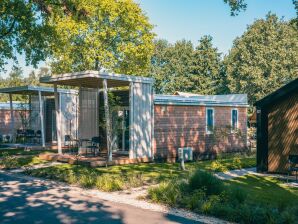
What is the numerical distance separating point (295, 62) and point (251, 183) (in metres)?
39.1

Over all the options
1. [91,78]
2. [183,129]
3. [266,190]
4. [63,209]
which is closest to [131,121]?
[91,78]

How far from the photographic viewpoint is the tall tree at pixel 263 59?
47875mm

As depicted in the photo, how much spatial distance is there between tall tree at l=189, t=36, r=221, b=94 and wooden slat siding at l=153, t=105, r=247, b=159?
96.3 feet

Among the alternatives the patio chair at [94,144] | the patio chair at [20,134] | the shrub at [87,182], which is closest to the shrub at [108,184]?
the shrub at [87,182]

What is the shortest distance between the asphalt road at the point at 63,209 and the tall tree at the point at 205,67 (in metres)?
43.4

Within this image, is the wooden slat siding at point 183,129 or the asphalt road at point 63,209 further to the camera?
the wooden slat siding at point 183,129

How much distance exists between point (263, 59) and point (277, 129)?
34.8 meters

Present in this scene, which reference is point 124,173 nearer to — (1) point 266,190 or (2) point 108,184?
(2) point 108,184

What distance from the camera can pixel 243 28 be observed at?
5428 cm

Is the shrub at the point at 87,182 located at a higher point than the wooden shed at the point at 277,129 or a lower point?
lower

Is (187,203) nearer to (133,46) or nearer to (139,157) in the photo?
(139,157)

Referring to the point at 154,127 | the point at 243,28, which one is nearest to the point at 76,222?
the point at 154,127

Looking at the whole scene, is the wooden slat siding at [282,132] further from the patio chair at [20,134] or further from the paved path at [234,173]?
the patio chair at [20,134]

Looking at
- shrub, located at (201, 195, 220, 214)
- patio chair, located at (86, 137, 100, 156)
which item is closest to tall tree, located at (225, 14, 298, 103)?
patio chair, located at (86, 137, 100, 156)
